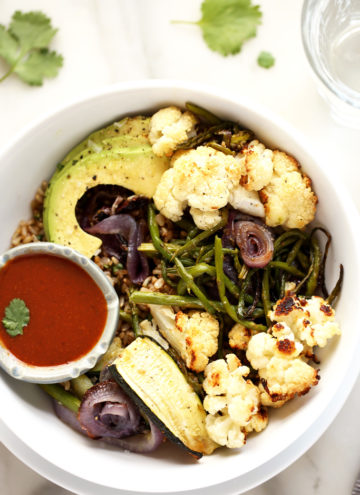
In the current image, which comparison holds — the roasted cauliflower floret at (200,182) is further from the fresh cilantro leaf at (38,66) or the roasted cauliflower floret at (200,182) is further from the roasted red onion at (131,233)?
the fresh cilantro leaf at (38,66)

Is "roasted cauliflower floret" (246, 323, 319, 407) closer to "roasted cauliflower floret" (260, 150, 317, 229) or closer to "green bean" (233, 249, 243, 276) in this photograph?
"green bean" (233, 249, 243, 276)

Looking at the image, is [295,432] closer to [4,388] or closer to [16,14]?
[4,388]

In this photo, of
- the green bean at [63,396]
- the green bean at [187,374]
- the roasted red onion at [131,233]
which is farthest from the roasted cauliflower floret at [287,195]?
the green bean at [63,396]

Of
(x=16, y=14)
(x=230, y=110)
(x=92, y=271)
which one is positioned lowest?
(x=92, y=271)

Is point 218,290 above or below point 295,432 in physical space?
above

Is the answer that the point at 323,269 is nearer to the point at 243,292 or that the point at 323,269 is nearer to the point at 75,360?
the point at 243,292

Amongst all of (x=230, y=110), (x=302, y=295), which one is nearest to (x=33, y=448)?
(x=302, y=295)
